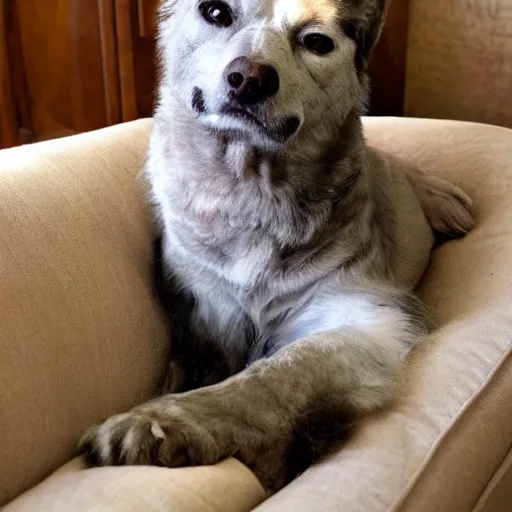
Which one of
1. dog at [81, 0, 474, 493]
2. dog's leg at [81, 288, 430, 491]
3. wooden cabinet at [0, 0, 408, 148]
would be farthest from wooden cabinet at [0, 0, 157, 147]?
dog's leg at [81, 288, 430, 491]

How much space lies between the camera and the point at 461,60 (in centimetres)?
247

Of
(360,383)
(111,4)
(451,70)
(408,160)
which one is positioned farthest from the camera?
(451,70)

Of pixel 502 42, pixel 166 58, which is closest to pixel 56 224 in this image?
pixel 166 58

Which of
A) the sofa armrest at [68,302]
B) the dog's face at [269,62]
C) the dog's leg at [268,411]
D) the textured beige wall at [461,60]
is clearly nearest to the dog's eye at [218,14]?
the dog's face at [269,62]

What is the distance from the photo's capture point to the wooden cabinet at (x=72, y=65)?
219 cm

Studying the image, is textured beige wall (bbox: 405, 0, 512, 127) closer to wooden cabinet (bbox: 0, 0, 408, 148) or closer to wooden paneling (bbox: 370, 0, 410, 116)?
wooden paneling (bbox: 370, 0, 410, 116)

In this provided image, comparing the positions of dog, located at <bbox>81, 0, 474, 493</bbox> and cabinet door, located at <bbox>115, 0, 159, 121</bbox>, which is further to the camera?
cabinet door, located at <bbox>115, 0, 159, 121</bbox>

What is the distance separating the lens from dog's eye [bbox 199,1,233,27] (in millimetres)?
1259

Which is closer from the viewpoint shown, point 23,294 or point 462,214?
point 23,294

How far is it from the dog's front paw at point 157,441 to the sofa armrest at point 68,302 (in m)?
0.14

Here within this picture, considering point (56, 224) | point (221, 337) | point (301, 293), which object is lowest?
point (221, 337)

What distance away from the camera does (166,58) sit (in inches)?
55.6

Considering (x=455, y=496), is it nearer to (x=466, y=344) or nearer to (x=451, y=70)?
(x=466, y=344)

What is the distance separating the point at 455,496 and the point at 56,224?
0.79 metres
